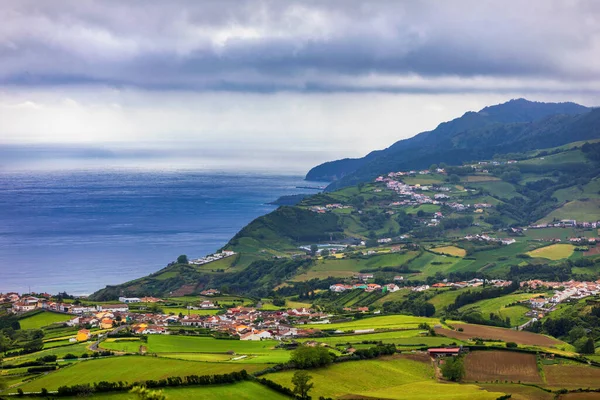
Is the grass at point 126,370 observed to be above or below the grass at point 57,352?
above

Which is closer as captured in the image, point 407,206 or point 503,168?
point 407,206

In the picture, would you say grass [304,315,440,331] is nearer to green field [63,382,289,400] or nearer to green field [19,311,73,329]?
green field [19,311,73,329]

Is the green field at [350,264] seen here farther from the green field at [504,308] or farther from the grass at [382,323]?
the grass at [382,323]

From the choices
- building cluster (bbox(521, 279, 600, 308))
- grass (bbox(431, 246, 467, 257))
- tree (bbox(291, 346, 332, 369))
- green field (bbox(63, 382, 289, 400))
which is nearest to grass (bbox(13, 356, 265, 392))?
tree (bbox(291, 346, 332, 369))

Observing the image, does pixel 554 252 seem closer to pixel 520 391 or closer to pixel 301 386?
pixel 520 391

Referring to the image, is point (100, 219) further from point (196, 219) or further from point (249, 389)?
point (249, 389)

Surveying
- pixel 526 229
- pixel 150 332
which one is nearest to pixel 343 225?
pixel 526 229

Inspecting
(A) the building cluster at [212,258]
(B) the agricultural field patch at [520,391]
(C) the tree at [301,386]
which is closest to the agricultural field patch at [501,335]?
(B) the agricultural field patch at [520,391]
